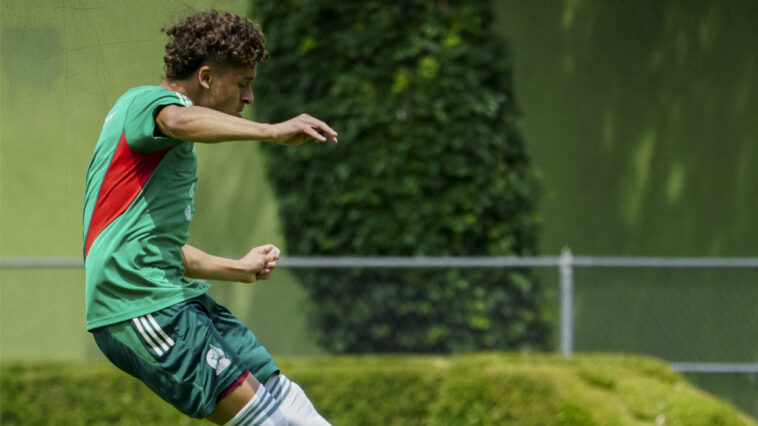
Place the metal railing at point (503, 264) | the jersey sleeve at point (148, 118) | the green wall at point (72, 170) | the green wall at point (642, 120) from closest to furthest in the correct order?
the jersey sleeve at point (148, 118) → the green wall at point (72, 170) → the metal railing at point (503, 264) → the green wall at point (642, 120)

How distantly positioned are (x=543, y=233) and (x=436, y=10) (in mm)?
2641

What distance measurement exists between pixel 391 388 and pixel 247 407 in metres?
3.31

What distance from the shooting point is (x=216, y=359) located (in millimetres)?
3533

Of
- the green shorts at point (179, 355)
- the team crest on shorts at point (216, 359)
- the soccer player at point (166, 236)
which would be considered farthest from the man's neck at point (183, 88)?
the team crest on shorts at point (216, 359)

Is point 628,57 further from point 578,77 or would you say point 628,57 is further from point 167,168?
point 167,168

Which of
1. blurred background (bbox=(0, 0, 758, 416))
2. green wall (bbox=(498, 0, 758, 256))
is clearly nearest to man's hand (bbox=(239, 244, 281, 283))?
blurred background (bbox=(0, 0, 758, 416))

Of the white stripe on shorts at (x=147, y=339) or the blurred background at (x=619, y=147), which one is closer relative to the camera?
the white stripe on shorts at (x=147, y=339)

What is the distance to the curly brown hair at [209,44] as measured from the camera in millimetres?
3594

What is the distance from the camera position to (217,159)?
10367 mm

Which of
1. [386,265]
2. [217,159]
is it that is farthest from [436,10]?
[217,159]

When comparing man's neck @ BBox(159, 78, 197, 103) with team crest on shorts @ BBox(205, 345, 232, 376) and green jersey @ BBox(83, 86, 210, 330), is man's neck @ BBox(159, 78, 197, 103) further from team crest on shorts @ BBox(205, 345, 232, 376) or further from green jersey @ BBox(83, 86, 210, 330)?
team crest on shorts @ BBox(205, 345, 232, 376)

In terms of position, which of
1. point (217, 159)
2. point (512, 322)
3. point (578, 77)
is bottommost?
point (512, 322)

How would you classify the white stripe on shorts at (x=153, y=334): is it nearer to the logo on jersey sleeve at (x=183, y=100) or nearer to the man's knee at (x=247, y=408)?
the man's knee at (x=247, y=408)

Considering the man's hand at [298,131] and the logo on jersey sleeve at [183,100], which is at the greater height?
the logo on jersey sleeve at [183,100]
